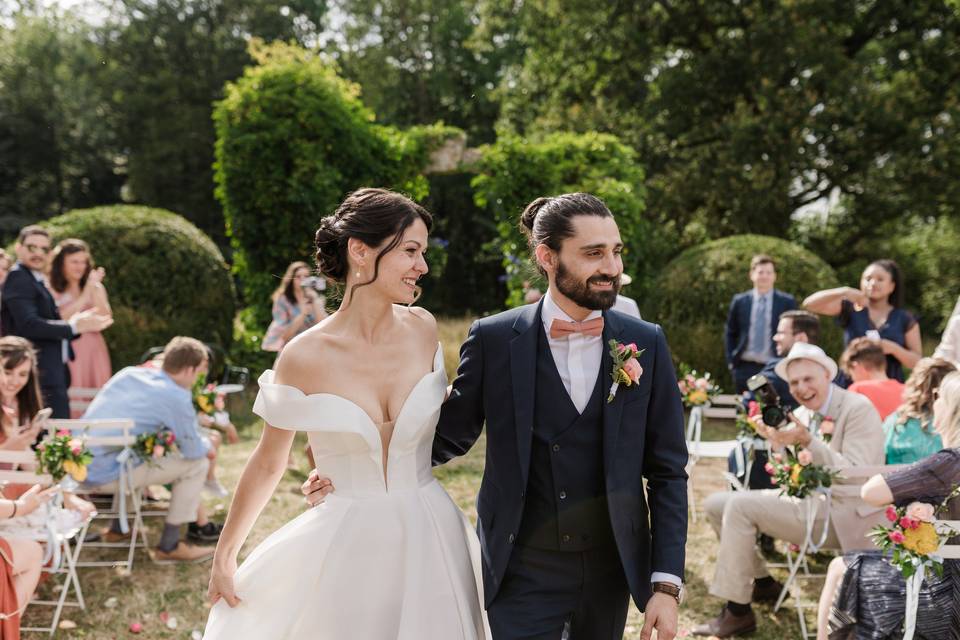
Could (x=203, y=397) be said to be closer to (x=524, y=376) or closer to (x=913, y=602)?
(x=524, y=376)

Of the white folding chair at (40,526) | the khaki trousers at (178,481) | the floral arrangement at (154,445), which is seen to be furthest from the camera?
the khaki trousers at (178,481)

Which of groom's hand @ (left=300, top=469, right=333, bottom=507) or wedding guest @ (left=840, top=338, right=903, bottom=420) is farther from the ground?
groom's hand @ (left=300, top=469, right=333, bottom=507)

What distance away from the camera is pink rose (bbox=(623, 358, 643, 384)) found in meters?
2.24

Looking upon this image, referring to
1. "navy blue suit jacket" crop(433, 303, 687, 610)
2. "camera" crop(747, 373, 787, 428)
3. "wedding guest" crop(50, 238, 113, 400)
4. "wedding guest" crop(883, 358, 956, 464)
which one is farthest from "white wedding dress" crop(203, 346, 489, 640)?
"wedding guest" crop(50, 238, 113, 400)

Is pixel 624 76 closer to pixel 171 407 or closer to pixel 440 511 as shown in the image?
pixel 171 407

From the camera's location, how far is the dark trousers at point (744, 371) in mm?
7328

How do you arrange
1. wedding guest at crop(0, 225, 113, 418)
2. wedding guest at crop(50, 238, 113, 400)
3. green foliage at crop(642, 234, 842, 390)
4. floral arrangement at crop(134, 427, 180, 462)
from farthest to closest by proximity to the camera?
green foliage at crop(642, 234, 842, 390)
wedding guest at crop(50, 238, 113, 400)
wedding guest at crop(0, 225, 113, 418)
floral arrangement at crop(134, 427, 180, 462)

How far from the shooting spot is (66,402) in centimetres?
589

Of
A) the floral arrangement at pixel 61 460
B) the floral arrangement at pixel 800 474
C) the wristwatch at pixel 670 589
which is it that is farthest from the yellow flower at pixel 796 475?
the floral arrangement at pixel 61 460

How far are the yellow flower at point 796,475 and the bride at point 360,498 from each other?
2.28 m

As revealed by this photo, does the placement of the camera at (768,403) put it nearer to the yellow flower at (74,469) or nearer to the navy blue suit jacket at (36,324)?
the yellow flower at (74,469)

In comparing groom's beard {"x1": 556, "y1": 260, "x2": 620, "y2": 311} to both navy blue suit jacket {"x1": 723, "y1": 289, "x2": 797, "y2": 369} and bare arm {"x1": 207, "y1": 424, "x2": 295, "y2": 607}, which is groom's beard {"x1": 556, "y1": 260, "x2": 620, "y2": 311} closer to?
bare arm {"x1": 207, "y1": 424, "x2": 295, "y2": 607}

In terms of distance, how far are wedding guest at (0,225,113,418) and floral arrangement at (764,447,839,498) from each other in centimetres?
487

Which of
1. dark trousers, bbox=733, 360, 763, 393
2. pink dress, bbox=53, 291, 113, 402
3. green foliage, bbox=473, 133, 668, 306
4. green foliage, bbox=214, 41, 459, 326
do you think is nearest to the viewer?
pink dress, bbox=53, 291, 113, 402
